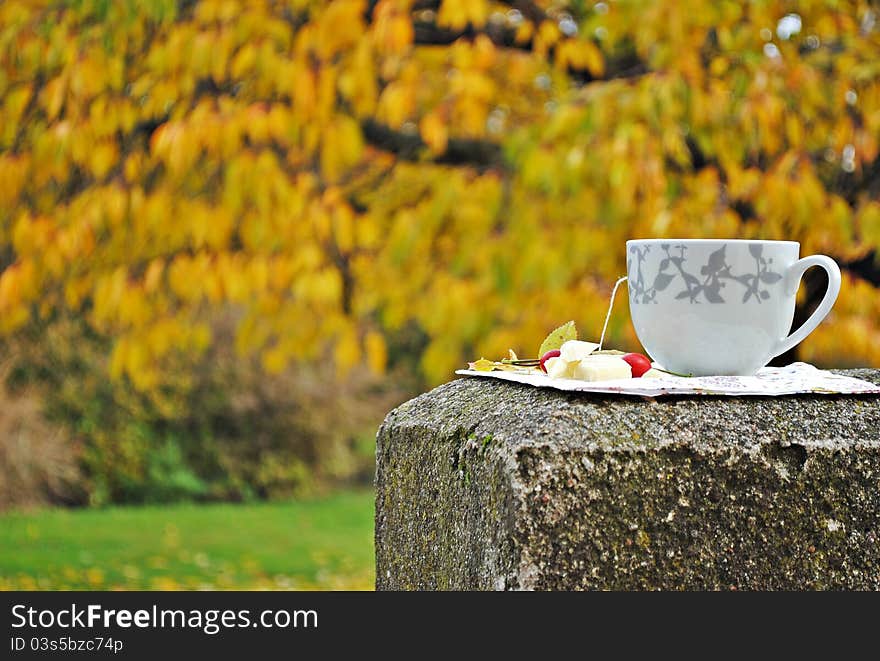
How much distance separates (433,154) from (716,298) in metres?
3.50

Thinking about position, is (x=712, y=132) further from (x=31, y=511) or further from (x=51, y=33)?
(x=31, y=511)

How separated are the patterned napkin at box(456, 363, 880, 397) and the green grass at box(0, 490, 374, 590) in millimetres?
4952

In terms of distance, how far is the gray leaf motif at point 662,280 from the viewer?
1490 millimetres

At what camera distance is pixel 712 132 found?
405 cm

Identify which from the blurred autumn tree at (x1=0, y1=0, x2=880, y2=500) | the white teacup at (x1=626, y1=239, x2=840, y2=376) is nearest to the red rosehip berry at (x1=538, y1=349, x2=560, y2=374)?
the white teacup at (x1=626, y1=239, x2=840, y2=376)

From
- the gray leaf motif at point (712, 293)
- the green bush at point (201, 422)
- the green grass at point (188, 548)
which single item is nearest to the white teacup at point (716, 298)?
the gray leaf motif at point (712, 293)

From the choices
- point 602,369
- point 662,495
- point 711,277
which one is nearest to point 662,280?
point 711,277

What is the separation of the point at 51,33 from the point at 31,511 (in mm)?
4519

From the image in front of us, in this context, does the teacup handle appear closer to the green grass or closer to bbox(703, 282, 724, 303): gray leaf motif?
bbox(703, 282, 724, 303): gray leaf motif

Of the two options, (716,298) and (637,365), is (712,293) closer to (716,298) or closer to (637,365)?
(716,298)

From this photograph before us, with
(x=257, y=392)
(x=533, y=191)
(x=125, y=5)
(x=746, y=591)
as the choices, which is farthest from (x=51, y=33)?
(x=257, y=392)

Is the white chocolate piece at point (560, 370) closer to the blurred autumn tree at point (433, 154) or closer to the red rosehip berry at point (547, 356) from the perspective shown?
the red rosehip berry at point (547, 356)

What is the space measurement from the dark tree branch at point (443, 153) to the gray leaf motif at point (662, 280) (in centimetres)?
326

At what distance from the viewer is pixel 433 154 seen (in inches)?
192
